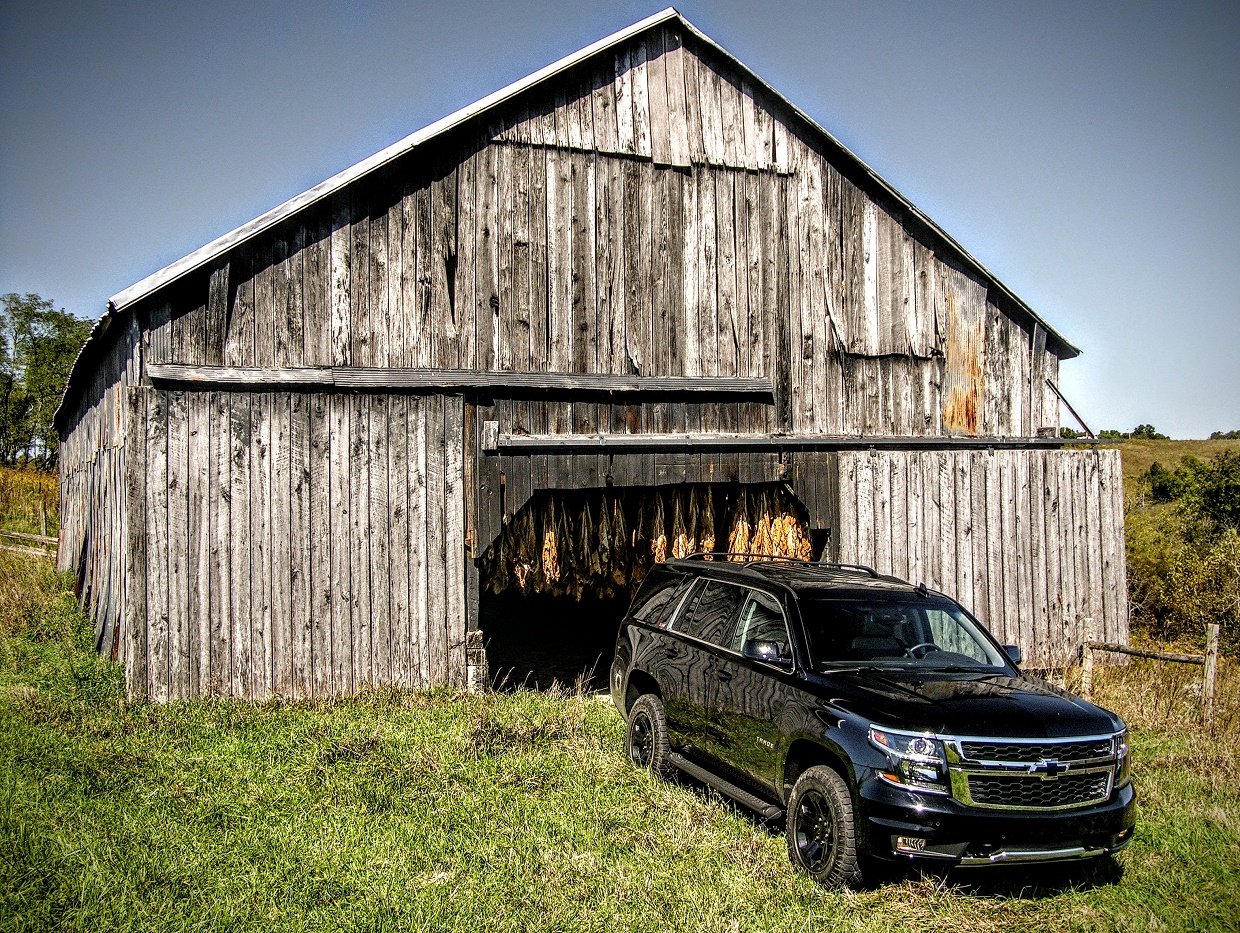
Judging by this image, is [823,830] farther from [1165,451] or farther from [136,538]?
[1165,451]

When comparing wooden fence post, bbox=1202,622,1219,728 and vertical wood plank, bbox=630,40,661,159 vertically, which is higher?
vertical wood plank, bbox=630,40,661,159

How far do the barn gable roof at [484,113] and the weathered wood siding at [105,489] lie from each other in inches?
20.6

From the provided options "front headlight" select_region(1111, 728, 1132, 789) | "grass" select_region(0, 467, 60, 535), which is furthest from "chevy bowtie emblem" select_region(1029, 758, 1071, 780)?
"grass" select_region(0, 467, 60, 535)

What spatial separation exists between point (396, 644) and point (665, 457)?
385 cm

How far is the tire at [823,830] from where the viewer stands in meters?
5.89

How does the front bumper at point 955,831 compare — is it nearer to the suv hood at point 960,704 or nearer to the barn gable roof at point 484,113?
the suv hood at point 960,704

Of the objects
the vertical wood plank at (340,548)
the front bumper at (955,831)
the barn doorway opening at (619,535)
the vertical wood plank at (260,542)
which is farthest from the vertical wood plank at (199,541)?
the front bumper at (955,831)

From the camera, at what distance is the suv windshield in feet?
23.1

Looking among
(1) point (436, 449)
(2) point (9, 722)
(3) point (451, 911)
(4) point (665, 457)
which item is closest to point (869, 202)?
(4) point (665, 457)

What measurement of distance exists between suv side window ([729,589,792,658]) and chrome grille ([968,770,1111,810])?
5.56 feet

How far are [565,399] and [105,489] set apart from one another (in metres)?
6.66

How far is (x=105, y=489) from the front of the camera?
13422 mm

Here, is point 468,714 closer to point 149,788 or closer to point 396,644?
point 396,644

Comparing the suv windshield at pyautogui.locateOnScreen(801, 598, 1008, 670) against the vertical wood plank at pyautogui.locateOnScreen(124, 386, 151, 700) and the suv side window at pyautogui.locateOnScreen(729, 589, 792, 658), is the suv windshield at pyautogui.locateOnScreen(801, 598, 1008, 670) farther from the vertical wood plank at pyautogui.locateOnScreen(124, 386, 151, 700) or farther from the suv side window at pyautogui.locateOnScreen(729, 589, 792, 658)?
the vertical wood plank at pyautogui.locateOnScreen(124, 386, 151, 700)
